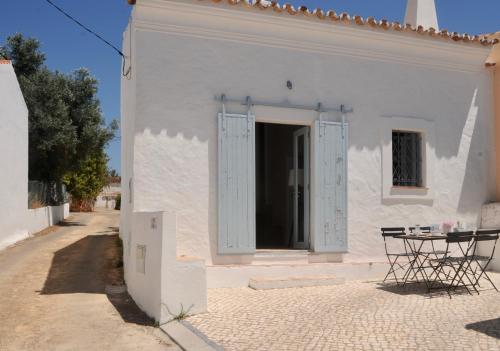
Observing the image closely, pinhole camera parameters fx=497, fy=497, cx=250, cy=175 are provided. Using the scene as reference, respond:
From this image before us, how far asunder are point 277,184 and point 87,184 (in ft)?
71.3

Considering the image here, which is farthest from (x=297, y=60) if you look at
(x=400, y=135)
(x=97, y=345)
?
(x=97, y=345)

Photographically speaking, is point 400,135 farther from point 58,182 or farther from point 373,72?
point 58,182

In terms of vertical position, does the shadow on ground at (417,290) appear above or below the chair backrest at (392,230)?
below

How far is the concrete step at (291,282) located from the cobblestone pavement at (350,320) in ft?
0.54

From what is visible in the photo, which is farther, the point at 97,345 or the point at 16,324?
the point at 16,324

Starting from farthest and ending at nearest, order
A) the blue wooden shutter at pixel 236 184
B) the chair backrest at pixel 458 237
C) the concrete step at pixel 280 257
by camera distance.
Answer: the concrete step at pixel 280 257 < the blue wooden shutter at pixel 236 184 < the chair backrest at pixel 458 237

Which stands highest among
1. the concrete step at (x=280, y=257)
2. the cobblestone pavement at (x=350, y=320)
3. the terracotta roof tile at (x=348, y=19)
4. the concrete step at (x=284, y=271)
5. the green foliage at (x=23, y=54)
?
the green foliage at (x=23, y=54)

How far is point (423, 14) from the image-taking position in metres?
11.2

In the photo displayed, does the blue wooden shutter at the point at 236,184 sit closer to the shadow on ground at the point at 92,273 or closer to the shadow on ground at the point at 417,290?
the shadow on ground at the point at 92,273

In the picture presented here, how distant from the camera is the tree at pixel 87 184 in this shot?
99.5 ft

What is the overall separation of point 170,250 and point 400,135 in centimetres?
534

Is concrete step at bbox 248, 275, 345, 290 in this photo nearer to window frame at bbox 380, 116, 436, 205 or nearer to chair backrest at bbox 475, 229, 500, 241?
window frame at bbox 380, 116, 436, 205

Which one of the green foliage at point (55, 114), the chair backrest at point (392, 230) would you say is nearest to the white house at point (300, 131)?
the chair backrest at point (392, 230)

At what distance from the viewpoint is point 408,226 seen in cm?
900
